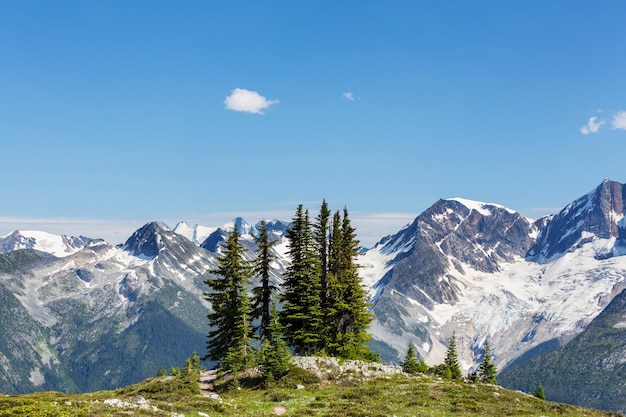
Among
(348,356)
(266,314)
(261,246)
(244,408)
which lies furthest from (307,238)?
(244,408)

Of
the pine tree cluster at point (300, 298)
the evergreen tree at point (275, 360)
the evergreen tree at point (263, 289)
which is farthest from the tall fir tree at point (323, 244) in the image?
the evergreen tree at point (275, 360)

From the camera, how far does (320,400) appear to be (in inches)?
1721

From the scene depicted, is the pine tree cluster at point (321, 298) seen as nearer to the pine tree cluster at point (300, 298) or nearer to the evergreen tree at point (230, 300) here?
the pine tree cluster at point (300, 298)

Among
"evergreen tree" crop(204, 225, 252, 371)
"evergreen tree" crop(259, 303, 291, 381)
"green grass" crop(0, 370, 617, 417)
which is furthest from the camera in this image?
"evergreen tree" crop(204, 225, 252, 371)

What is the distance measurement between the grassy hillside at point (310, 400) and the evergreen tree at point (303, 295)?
13.7 meters

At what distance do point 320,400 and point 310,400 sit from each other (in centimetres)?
84

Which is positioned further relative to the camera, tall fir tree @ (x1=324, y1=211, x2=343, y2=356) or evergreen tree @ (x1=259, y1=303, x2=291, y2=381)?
tall fir tree @ (x1=324, y1=211, x2=343, y2=356)

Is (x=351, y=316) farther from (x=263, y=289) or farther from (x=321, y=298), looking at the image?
(x=263, y=289)

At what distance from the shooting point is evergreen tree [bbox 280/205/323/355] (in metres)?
67.9

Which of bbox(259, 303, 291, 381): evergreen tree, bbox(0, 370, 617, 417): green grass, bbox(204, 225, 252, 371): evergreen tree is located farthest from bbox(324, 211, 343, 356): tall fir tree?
bbox(0, 370, 617, 417): green grass

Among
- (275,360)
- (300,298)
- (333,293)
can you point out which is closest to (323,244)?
(333,293)

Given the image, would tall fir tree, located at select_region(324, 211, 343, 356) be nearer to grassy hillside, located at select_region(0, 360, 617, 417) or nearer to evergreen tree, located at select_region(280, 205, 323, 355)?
evergreen tree, located at select_region(280, 205, 323, 355)

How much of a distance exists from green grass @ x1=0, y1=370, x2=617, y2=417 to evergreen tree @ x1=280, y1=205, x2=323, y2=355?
14.2 meters

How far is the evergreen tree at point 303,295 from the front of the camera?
67938mm
